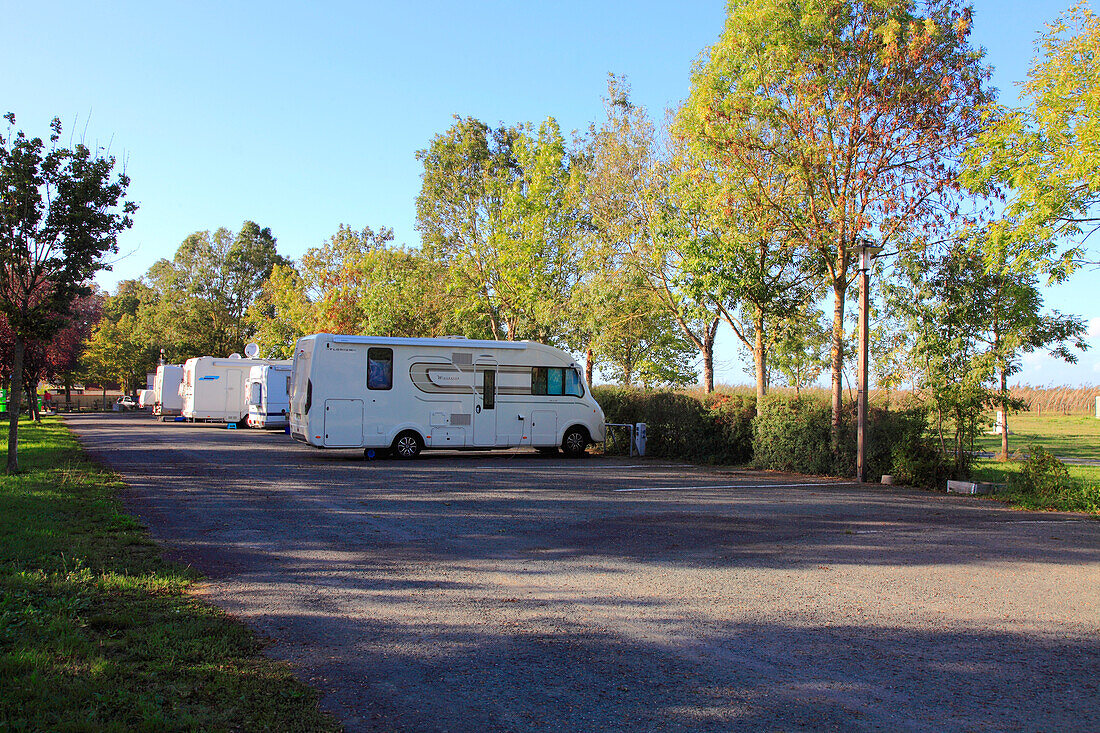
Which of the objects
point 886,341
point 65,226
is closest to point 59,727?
point 65,226

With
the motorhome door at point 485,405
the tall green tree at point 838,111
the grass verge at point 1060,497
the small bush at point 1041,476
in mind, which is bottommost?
the grass verge at point 1060,497

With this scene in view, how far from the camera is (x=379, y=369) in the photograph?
17.7m

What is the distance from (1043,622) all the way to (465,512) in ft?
22.1

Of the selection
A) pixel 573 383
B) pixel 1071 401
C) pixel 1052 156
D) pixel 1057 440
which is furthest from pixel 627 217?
pixel 1071 401

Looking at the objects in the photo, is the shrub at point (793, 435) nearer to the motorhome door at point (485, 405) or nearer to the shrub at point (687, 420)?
the shrub at point (687, 420)

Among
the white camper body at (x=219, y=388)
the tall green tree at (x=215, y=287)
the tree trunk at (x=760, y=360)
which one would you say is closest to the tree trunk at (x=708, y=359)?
the tree trunk at (x=760, y=360)

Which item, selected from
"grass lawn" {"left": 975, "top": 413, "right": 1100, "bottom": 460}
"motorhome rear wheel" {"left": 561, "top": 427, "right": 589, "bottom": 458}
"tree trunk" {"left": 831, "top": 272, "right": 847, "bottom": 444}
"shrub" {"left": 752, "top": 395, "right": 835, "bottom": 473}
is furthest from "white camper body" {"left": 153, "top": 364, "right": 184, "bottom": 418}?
"grass lawn" {"left": 975, "top": 413, "right": 1100, "bottom": 460}

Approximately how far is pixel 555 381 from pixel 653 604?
13.9m

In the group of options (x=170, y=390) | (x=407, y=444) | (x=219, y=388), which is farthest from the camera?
(x=170, y=390)

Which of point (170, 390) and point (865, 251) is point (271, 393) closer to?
point (170, 390)

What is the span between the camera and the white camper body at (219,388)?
3284cm

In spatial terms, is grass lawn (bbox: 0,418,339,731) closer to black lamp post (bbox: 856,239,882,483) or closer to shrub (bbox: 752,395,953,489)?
black lamp post (bbox: 856,239,882,483)

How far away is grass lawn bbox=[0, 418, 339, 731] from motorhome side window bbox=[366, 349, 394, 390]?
9.86 metres

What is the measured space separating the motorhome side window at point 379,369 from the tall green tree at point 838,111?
835 cm
